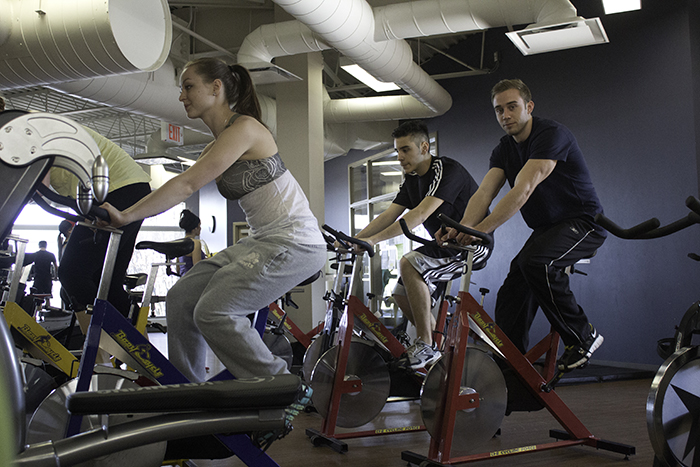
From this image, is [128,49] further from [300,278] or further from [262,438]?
[262,438]

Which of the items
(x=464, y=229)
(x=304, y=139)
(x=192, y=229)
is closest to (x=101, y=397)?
(x=464, y=229)

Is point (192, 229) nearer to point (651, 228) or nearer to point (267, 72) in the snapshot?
point (267, 72)

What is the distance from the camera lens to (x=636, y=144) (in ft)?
17.6

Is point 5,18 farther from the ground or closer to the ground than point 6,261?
A: farther from the ground

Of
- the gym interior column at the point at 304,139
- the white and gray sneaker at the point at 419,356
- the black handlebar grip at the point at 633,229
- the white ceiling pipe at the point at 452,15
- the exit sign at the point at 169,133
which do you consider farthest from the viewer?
the exit sign at the point at 169,133

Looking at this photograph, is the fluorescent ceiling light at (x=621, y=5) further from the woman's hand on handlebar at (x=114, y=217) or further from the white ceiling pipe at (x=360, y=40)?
the woman's hand on handlebar at (x=114, y=217)

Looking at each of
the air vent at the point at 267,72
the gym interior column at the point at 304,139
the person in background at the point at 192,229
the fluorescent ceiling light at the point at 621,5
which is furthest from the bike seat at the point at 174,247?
the gym interior column at the point at 304,139

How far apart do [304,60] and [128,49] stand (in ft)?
10.4

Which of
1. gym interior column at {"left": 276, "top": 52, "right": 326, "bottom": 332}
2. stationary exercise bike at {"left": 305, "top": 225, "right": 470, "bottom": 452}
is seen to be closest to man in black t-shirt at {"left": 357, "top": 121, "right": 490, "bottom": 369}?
stationary exercise bike at {"left": 305, "top": 225, "right": 470, "bottom": 452}

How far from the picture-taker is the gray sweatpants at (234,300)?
1.63m

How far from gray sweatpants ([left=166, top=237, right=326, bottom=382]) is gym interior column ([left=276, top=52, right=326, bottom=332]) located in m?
5.02

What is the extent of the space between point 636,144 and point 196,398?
5.57 meters

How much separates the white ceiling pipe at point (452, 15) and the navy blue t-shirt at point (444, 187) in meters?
2.23

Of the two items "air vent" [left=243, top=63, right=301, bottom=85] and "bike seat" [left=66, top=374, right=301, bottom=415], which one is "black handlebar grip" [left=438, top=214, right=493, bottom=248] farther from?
"air vent" [left=243, top=63, right=301, bottom=85]
